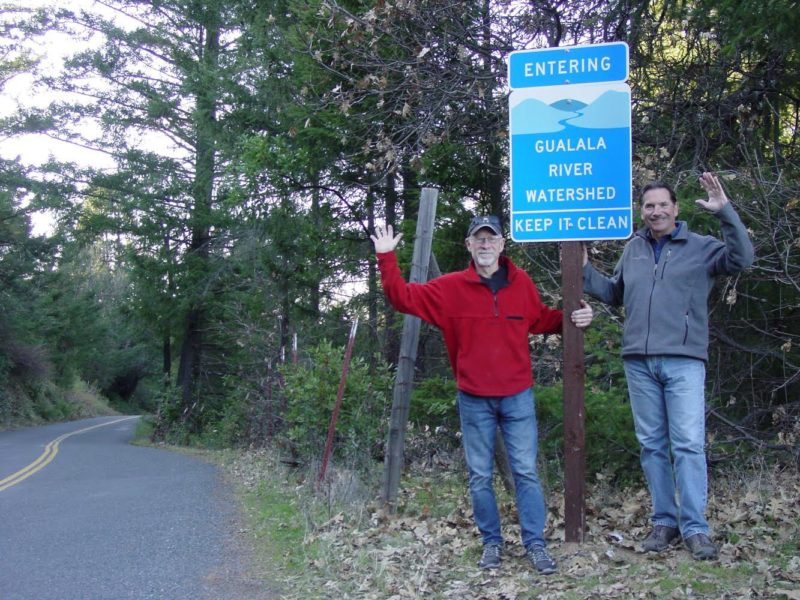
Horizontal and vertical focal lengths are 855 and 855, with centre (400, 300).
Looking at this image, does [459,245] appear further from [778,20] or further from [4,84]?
[4,84]

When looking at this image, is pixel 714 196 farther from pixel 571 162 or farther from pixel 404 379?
pixel 404 379

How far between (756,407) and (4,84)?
31400 millimetres

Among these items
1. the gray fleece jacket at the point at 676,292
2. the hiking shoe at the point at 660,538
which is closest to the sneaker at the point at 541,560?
the hiking shoe at the point at 660,538

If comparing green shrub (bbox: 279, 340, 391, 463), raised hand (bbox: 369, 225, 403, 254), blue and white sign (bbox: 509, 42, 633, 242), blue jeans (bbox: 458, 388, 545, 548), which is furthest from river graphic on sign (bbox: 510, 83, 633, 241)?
green shrub (bbox: 279, 340, 391, 463)

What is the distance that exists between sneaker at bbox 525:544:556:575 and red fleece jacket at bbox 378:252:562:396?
89 centimetres

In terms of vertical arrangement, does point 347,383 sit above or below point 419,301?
below

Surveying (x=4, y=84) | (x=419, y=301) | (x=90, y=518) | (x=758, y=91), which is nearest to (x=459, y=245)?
(x=758, y=91)

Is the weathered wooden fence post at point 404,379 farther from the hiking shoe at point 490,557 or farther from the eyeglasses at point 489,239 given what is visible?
the hiking shoe at point 490,557

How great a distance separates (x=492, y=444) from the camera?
518 centimetres

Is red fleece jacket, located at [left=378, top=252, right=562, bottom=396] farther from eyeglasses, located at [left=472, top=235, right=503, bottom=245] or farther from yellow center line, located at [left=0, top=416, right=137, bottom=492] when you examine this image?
yellow center line, located at [left=0, top=416, right=137, bottom=492]

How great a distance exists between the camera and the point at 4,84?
31.8 metres

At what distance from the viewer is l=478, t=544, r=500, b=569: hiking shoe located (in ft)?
16.4

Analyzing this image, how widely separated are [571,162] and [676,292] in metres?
1.05

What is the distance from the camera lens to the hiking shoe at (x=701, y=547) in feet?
15.1
